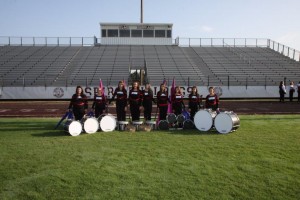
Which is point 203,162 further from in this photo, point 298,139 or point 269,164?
point 298,139

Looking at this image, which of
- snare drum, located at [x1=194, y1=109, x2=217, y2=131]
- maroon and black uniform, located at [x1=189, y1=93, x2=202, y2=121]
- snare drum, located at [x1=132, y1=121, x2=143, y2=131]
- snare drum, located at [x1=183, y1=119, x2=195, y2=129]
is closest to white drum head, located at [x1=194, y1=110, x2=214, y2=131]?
snare drum, located at [x1=194, y1=109, x2=217, y2=131]

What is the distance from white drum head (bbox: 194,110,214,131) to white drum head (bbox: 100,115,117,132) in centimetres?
324

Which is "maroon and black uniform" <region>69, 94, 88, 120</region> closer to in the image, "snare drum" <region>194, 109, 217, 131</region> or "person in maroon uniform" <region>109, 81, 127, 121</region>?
"person in maroon uniform" <region>109, 81, 127, 121</region>

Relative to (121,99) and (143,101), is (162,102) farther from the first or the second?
(121,99)

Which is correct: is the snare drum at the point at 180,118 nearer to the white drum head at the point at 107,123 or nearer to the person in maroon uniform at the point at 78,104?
the white drum head at the point at 107,123

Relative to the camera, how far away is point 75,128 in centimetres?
1137

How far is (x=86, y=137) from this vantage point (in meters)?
11.0

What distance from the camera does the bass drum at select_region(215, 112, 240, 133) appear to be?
1158 centimetres

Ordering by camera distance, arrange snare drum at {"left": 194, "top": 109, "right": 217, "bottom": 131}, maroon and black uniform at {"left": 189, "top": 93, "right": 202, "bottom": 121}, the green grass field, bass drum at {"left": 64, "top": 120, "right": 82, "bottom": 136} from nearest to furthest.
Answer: the green grass field, bass drum at {"left": 64, "top": 120, "right": 82, "bottom": 136}, snare drum at {"left": 194, "top": 109, "right": 217, "bottom": 131}, maroon and black uniform at {"left": 189, "top": 93, "right": 202, "bottom": 121}

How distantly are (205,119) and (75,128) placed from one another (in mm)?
4883

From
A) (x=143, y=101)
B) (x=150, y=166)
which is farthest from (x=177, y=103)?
(x=150, y=166)

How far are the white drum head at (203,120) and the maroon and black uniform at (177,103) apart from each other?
68.0 inches

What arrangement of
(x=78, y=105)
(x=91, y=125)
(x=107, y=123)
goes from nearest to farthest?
1. (x=91, y=125)
2. (x=107, y=123)
3. (x=78, y=105)

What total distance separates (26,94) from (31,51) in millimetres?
15776
